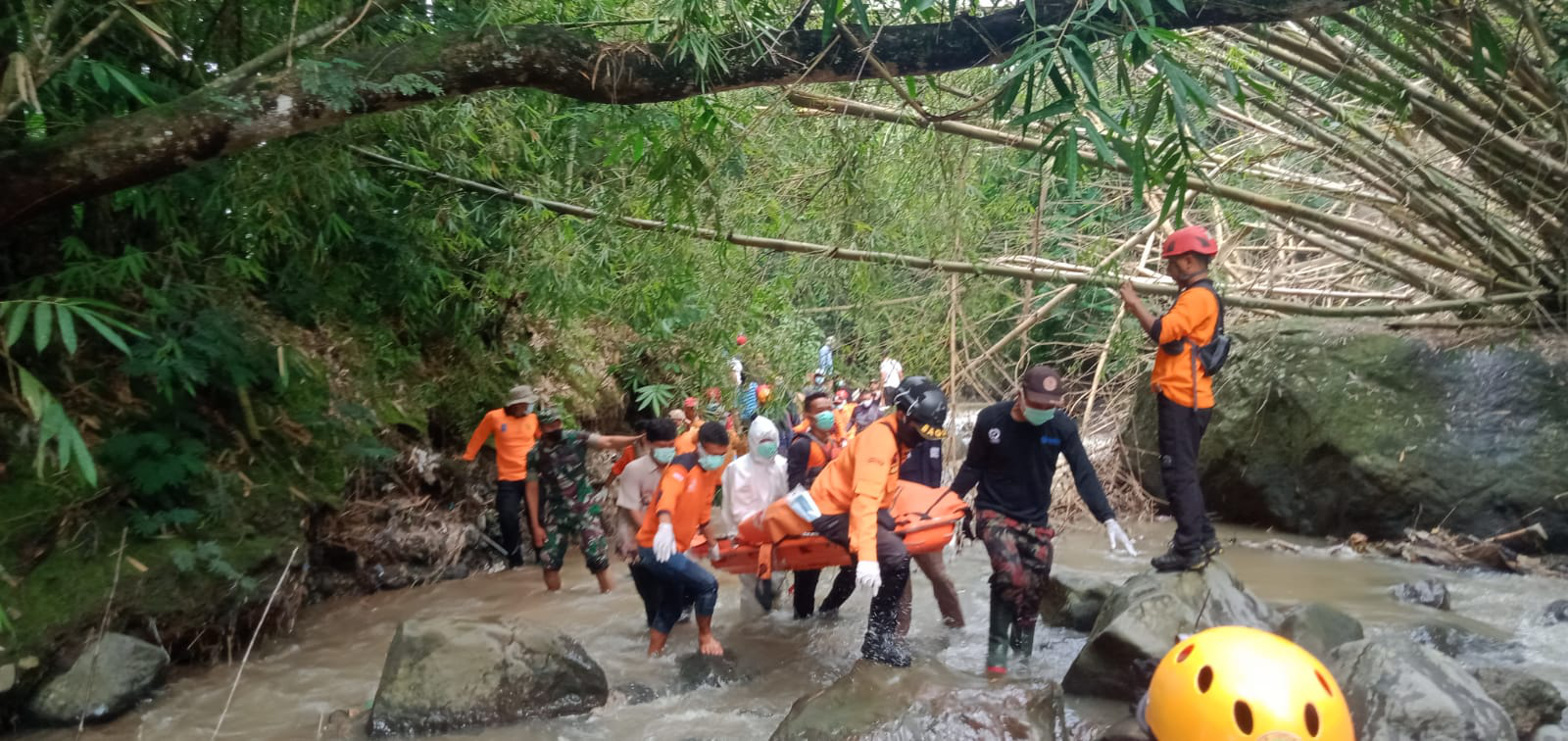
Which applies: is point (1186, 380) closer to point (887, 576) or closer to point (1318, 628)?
point (1318, 628)

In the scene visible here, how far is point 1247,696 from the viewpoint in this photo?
2.88 metres

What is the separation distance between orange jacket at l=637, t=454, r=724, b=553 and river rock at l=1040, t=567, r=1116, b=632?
2024mm

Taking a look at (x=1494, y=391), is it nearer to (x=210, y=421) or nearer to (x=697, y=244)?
(x=697, y=244)

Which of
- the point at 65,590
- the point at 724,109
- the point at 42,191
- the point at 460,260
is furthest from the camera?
the point at 460,260

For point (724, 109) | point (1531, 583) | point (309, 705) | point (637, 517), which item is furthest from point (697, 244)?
point (1531, 583)

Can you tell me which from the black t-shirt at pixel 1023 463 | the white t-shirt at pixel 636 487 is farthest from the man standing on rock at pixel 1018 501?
the white t-shirt at pixel 636 487

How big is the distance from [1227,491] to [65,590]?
28.1ft

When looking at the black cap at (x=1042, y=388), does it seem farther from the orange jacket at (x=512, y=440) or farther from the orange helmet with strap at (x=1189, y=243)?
the orange jacket at (x=512, y=440)

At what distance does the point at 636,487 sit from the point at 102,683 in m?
2.88

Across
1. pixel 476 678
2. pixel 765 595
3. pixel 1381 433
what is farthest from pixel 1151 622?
pixel 1381 433

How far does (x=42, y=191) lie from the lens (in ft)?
14.3

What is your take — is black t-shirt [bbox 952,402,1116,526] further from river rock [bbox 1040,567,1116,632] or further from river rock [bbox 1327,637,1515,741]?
river rock [bbox 1327,637,1515,741]

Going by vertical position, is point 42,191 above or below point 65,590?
above

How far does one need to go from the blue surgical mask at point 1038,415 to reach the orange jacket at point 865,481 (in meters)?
0.64
